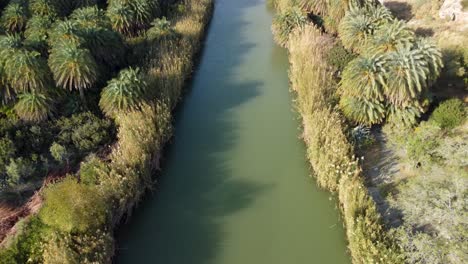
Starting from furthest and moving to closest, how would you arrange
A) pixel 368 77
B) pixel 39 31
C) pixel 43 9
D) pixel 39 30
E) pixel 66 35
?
pixel 43 9, pixel 39 30, pixel 39 31, pixel 66 35, pixel 368 77

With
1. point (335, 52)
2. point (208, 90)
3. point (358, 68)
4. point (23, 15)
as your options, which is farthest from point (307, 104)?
point (23, 15)

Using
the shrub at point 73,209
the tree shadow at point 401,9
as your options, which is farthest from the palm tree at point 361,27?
the shrub at point 73,209

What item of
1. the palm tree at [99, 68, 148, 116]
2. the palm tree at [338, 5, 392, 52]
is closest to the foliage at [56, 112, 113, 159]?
the palm tree at [99, 68, 148, 116]

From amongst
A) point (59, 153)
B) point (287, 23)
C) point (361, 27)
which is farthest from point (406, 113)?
point (59, 153)

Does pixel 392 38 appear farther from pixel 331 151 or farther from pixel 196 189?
pixel 196 189

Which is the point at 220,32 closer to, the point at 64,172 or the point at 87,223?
the point at 64,172
